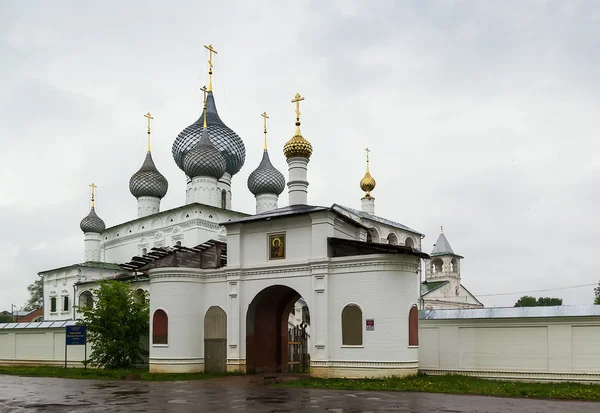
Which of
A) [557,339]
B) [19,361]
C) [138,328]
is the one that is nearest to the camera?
[557,339]

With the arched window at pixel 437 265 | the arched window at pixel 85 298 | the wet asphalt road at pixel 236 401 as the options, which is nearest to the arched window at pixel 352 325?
the wet asphalt road at pixel 236 401

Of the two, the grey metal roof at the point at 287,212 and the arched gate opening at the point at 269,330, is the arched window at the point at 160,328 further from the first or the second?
the grey metal roof at the point at 287,212

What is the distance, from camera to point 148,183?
4169 centimetres

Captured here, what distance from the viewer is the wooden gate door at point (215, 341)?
72.5 feet

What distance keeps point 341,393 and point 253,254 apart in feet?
24.8

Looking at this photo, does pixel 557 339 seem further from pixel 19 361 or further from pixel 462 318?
pixel 19 361

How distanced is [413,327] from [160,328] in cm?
884

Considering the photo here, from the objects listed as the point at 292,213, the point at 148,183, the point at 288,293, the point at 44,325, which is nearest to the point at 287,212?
the point at 292,213

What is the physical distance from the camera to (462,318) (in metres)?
19.8

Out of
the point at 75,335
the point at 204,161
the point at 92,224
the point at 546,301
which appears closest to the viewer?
the point at 75,335

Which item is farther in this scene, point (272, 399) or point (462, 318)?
point (462, 318)

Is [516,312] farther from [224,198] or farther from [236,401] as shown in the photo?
[224,198]

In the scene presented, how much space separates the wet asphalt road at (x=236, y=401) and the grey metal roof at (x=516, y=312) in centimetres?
518

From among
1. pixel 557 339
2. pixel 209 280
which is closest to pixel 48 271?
pixel 209 280
